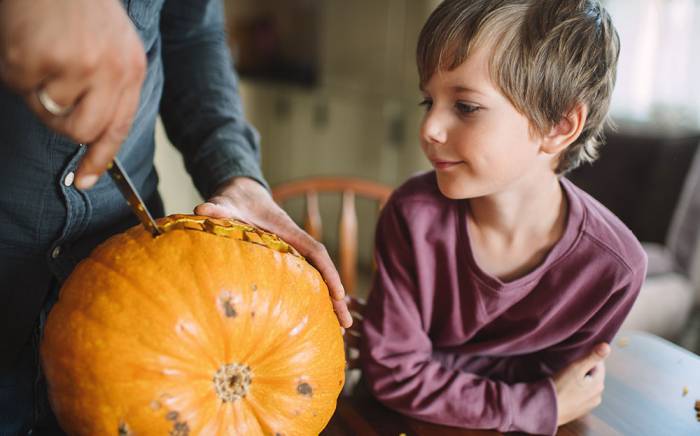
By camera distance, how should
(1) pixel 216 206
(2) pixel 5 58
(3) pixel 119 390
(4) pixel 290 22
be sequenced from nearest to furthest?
(2) pixel 5 58 → (3) pixel 119 390 → (1) pixel 216 206 → (4) pixel 290 22

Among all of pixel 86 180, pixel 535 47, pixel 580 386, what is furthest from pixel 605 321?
pixel 86 180

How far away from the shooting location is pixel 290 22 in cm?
462

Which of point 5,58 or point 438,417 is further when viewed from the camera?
point 438,417

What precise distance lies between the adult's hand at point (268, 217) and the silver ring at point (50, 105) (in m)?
0.26

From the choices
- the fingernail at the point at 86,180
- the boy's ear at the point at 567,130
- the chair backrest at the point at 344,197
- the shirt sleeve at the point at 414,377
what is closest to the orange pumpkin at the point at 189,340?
the fingernail at the point at 86,180

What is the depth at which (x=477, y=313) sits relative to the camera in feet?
2.93

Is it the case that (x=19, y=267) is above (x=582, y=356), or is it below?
above

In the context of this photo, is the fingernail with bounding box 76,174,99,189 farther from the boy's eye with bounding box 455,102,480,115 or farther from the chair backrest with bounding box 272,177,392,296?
the chair backrest with bounding box 272,177,392,296

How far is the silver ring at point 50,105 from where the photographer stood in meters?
0.42

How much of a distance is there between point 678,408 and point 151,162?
878 millimetres

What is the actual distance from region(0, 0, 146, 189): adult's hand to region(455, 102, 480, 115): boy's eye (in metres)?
0.49

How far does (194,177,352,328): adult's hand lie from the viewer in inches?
27.4

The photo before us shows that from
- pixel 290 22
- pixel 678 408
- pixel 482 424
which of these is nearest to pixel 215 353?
pixel 482 424

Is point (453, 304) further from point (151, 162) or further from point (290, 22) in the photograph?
point (290, 22)
